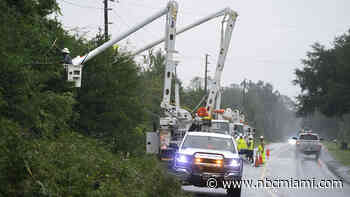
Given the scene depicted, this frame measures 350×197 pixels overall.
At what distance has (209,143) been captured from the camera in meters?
17.0

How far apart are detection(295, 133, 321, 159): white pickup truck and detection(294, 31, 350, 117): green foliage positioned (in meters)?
11.9

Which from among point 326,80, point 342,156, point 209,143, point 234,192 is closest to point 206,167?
point 234,192

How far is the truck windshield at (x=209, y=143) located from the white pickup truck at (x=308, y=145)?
25.9 metres

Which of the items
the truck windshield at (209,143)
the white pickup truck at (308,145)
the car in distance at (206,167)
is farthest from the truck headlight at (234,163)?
the white pickup truck at (308,145)

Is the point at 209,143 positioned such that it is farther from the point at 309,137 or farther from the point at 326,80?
the point at 326,80

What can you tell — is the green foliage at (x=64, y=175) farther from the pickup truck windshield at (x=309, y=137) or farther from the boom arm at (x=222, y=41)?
the pickup truck windshield at (x=309, y=137)

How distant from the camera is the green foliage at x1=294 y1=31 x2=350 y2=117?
5309 cm

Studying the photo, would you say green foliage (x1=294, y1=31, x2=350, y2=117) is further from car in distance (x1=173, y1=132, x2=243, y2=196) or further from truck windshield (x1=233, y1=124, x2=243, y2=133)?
car in distance (x1=173, y1=132, x2=243, y2=196)

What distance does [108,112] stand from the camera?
2286cm

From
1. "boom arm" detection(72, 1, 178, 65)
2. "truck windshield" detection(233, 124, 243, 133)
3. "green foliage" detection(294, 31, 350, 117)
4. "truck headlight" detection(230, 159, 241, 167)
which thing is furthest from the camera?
"green foliage" detection(294, 31, 350, 117)

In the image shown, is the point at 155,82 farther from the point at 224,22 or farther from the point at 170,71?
the point at 170,71

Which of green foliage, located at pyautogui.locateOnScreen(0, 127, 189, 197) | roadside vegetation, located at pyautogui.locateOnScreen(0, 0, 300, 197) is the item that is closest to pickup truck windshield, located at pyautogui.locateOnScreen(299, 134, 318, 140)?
roadside vegetation, located at pyautogui.locateOnScreen(0, 0, 300, 197)

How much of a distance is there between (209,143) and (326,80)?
42550 millimetres

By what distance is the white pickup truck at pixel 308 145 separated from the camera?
41.6 m
